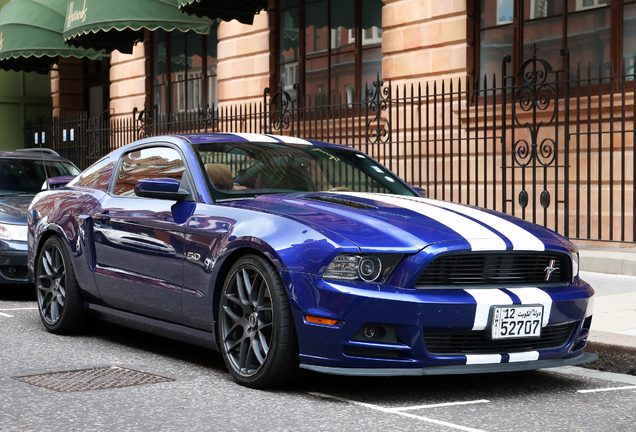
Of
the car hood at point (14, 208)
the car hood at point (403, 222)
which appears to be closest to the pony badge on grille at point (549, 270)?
the car hood at point (403, 222)

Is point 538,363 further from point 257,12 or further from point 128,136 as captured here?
point 128,136

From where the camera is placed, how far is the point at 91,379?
5234mm

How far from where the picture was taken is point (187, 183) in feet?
18.9

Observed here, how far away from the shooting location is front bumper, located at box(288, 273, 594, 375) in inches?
177

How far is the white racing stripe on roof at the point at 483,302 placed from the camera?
4.57 meters

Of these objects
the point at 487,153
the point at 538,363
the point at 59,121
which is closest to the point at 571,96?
the point at 487,153

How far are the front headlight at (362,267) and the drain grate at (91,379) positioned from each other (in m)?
1.33

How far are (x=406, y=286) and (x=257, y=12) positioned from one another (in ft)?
44.5

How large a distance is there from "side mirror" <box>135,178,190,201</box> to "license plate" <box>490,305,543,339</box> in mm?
2107

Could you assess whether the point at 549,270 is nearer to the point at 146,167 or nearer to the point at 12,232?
the point at 146,167

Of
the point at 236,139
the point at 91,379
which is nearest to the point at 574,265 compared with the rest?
the point at 236,139

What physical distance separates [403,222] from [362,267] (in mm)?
432

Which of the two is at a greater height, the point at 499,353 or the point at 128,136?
the point at 128,136

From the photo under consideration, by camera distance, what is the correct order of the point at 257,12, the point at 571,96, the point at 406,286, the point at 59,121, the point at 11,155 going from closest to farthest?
the point at 406,286, the point at 11,155, the point at 571,96, the point at 257,12, the point at 59,121
